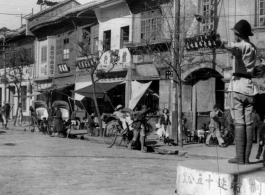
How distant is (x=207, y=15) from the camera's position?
19.5 m

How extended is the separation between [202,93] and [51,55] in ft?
49.3

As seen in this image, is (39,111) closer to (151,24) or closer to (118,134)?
(151,24)

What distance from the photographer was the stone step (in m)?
4.66

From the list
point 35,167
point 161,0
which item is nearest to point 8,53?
point 161,0

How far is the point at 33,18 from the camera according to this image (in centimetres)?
3538

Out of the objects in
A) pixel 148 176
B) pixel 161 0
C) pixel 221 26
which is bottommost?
pixel 148 176

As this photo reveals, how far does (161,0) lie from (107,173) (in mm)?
A: 14730

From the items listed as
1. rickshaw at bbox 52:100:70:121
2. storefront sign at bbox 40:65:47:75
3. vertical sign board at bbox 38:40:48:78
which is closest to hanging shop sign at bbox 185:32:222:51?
rickshaw at bbox 52:100:70:121

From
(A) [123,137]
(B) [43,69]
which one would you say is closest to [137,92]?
(A) [123,137]

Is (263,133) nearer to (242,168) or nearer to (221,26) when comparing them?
(242,168)

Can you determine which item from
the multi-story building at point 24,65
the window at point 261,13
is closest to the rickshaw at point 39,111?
the multi-story building at point 24,65

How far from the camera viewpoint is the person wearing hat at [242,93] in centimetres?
561

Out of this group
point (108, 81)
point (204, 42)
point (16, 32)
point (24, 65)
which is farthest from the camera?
point (16, 32)

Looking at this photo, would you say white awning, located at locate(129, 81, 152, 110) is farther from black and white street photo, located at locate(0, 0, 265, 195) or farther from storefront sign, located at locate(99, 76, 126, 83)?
storefront sign, located at locate(99, 76, 126, 83)
